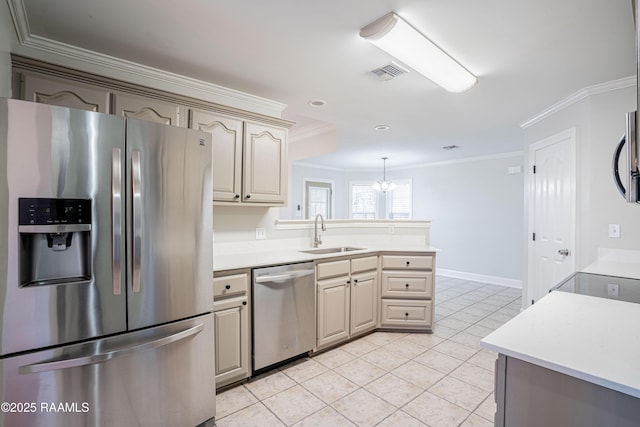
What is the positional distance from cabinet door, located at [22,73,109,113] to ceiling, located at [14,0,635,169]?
0.31 metres

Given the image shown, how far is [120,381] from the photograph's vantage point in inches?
56.4

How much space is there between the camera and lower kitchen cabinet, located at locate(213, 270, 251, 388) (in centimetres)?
204

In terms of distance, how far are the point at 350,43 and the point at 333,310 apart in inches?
85.1

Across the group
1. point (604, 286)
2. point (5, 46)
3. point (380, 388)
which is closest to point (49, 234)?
point (5, 46)

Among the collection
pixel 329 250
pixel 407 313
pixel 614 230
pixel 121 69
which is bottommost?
pixel 407 313

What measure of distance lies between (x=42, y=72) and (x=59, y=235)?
109 cm

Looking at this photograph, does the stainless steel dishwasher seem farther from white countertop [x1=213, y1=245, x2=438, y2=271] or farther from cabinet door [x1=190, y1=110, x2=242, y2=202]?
cabinet door [x1=190, y1=110, x2=242, y2=202]

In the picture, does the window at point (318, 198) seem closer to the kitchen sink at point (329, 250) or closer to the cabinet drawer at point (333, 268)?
the kitchen sink at point (329, 250)

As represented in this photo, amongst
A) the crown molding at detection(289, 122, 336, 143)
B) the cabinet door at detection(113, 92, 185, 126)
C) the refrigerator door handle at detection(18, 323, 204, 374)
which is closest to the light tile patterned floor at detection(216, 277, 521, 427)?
the refrigerator door handle at detection(18, 323, 204, 374)

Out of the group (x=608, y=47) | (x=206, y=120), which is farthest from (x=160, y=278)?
(x=608, y=47)

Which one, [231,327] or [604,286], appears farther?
[231,327]

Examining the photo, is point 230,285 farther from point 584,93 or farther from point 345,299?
point 584,93

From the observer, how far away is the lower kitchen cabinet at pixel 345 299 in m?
2.68

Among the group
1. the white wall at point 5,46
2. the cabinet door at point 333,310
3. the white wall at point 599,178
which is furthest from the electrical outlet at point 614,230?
the white wall at point 5,46
